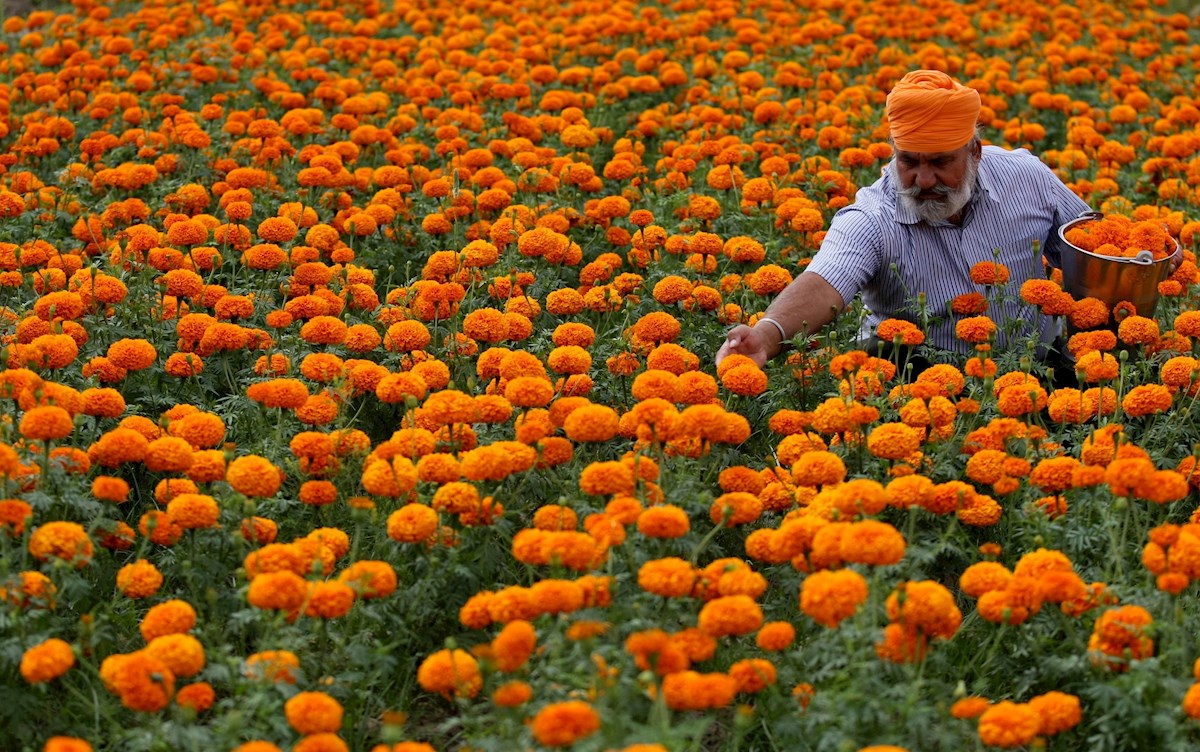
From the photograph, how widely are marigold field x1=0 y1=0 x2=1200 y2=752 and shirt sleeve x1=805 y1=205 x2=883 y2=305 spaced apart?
0.20 metres

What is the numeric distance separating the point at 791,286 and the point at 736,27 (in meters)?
4.10

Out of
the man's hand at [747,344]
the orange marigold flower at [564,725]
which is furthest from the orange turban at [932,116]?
the orange marigold flower at [564,725]

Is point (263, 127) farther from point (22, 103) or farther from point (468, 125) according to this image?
point (22, 103)

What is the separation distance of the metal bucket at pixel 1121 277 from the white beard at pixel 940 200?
43 cm

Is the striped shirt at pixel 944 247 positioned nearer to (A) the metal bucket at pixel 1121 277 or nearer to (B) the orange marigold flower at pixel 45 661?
(A) the metal bucket at pixel 1121 277

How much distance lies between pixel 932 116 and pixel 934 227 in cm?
45

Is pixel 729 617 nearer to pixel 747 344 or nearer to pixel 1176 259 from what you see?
pixel 747 344

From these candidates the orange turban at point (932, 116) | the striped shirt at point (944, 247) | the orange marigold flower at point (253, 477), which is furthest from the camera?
the striped shirt at point (944, 247)

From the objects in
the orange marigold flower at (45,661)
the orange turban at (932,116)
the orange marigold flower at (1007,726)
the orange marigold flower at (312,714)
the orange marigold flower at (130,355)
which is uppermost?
the orange turban at (932,116)

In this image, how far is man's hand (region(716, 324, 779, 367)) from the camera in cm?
435

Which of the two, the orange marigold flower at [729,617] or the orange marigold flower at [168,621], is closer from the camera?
the orange marigold flower at [729,617]

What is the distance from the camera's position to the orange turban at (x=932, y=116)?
4789mm

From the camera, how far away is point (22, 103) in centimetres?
744

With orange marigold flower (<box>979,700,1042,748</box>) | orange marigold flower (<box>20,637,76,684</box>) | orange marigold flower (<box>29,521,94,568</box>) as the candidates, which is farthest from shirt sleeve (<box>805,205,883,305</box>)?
orange marigold flower (<box>20,637,76,684</box>)
